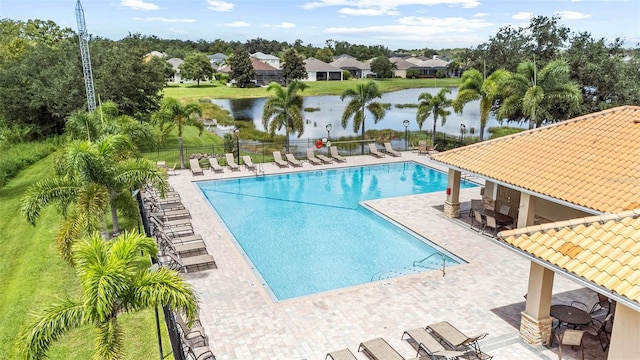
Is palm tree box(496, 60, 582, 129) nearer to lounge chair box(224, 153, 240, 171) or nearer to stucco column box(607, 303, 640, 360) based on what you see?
lounge chair box(224, 153, 240, 171)

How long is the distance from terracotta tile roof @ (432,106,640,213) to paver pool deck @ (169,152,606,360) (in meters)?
2.51

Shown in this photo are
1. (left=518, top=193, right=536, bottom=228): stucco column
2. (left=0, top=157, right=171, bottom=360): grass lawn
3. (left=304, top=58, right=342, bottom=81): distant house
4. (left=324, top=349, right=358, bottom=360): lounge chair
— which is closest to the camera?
(left=324, top=349, right=358, bottom=360): lounge chair

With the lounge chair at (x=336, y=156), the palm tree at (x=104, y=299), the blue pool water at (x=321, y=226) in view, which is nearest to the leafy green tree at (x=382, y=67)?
the lounge chair at (x=336, y=156)

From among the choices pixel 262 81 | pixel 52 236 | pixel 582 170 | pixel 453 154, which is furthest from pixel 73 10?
pixel 262 81

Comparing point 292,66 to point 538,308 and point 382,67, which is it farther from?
point 538,308

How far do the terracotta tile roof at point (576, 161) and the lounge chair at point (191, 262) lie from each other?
9.05 meters

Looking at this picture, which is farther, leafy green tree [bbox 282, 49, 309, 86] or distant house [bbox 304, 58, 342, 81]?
distant house [bbox 304, 58, 342, 81]

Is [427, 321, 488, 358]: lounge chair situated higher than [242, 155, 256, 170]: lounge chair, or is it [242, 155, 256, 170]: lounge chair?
[242, 155, 256, 170]: lounge chair

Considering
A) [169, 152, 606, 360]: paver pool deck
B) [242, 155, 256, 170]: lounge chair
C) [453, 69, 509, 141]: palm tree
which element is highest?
[453, 69, 509, 141]: palm tree

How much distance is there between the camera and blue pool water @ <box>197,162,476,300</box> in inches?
556

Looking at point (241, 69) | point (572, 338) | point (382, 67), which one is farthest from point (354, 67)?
point (572, 338)

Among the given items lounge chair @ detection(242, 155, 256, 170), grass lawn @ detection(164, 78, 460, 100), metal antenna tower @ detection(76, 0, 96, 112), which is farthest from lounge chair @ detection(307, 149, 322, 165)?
grass lawn @ detection(164, 78, 460, 100)

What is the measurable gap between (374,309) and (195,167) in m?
16.4

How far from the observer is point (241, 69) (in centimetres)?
8538
